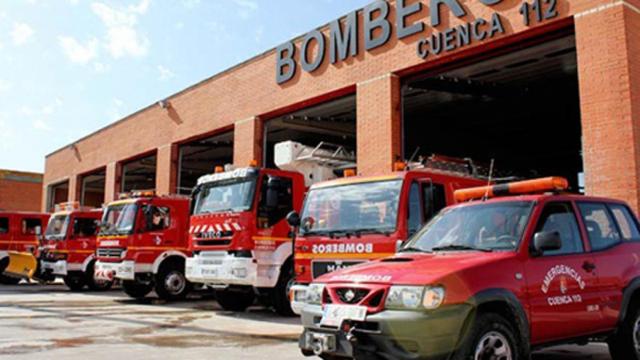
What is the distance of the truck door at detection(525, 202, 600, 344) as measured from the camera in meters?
5.49

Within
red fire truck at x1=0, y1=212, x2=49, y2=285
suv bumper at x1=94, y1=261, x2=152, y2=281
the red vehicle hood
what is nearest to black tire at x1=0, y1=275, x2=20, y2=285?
red fire truck at x1=0, y1=212, x2=49, y2=285

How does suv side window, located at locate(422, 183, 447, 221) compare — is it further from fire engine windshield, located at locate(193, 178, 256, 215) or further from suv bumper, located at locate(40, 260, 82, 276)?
suv bumper, located at locate(40, 260, 82, 276)

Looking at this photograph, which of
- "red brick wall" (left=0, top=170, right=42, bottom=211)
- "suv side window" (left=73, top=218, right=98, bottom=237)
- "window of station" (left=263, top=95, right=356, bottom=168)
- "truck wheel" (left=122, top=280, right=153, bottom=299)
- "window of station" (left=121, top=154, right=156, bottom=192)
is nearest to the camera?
"truck wheel" (left=122, top=280, right=153, bottom=299)

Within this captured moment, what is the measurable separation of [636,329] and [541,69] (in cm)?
1014

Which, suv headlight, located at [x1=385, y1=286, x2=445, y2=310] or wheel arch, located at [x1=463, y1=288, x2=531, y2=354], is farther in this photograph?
wheel arch, located at [x1=463, y1=288, x2=531, y2=354]

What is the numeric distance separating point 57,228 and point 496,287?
1721 cm

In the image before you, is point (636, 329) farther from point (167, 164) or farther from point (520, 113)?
point (167, 164)

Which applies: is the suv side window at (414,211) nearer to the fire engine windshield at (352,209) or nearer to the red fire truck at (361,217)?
the red fire truck at (361,217)

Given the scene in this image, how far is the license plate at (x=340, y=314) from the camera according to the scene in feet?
16.6

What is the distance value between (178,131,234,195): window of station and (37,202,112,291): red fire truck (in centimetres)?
307

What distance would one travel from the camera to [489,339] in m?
5.04

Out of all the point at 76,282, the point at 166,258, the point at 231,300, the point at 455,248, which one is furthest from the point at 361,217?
the point at 76,282

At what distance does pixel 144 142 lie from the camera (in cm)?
2433

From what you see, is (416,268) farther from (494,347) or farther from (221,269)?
(221,269)
